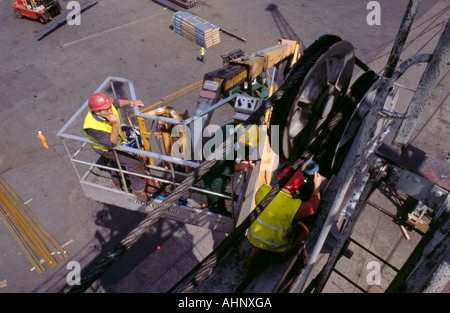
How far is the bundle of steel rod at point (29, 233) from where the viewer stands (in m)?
9.27

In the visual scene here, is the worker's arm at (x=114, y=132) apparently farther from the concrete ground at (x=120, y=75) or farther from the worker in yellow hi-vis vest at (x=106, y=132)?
the concrete ground at (x=120, y=75)

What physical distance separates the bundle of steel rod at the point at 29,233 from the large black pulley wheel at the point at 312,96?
7.40m

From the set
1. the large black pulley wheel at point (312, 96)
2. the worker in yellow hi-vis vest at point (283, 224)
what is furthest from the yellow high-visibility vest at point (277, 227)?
the large black pulley wheel at point (312, 96)

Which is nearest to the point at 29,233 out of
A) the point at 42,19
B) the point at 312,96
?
the point at 312,96

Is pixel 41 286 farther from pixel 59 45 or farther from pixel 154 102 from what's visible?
pixel 59 45

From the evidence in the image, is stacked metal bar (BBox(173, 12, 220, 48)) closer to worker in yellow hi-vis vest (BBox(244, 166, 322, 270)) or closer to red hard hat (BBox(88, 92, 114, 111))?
red hard hat (BBox(88, 92, 114, 111))

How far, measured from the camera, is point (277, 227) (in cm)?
486

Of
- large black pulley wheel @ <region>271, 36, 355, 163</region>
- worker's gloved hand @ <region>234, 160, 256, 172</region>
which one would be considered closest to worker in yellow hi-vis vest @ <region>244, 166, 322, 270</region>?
worker's gloved hand @ <region>234, 160, 256, 172</region>

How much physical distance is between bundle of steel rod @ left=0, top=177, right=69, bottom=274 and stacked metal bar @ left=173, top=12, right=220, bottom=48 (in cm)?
1192

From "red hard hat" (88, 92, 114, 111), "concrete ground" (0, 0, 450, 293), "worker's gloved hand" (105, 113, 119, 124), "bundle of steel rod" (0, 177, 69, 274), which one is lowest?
"bundle of steel rod" (0, 177, 69, 274)

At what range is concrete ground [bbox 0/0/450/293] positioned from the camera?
30.2 feet

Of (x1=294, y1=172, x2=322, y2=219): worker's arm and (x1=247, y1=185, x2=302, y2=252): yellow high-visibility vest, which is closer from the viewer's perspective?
(x1=247, y1=185, x2=302, y2=252): yellow high-visibility vest

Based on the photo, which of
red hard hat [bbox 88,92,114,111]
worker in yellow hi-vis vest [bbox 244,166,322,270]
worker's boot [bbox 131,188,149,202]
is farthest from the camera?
worker's boot [bbox 131,188,149,202]
